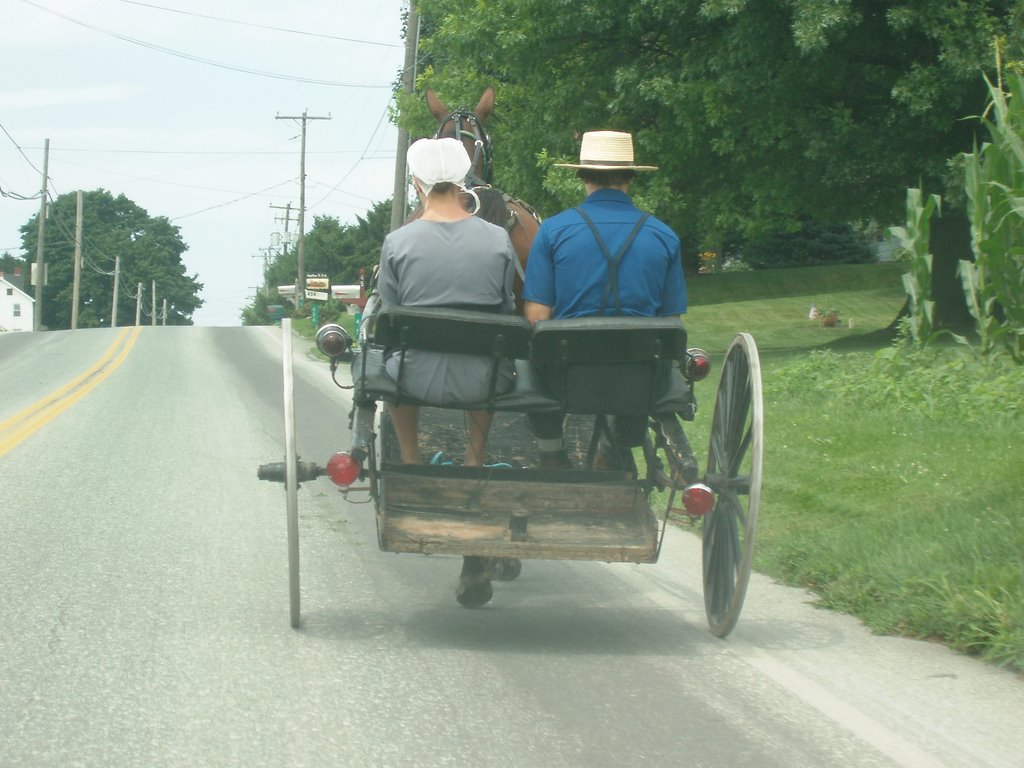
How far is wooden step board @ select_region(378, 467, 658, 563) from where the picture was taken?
562cm


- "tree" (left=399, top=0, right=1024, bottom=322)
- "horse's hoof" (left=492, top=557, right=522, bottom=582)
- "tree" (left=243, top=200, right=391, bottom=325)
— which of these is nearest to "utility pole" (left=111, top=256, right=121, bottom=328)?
"tree" (left=243, top=200, right=391, bottom=325)

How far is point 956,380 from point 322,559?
7224 millimetres

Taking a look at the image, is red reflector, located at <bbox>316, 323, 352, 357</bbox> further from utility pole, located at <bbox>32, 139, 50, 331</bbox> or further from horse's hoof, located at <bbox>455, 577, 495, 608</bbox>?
utility pole, located at <bbox>32, 139, 50, 331</bbox>

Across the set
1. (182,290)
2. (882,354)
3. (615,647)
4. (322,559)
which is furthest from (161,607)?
(182,290)

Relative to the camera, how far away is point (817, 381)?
15047mm

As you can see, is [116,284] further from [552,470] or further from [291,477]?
[291,477]

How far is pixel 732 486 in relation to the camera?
608cm

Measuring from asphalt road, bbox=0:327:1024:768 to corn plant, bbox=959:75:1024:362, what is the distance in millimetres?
3919

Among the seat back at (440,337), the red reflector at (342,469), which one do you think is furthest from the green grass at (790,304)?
the red reflector at (342,469)

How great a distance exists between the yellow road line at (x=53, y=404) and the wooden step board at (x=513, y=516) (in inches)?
295

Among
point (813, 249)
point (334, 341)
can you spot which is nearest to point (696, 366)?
point (334, 341)

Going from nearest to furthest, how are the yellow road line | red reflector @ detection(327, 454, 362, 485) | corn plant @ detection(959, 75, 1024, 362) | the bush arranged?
red reflector @ detection(327, 454, 362, 485) → corn plant @ detection(959, 75, 1024, 362) → the yellow road line → the bush

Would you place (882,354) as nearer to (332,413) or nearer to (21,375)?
(332,413)

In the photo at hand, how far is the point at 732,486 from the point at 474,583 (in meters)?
1.30
